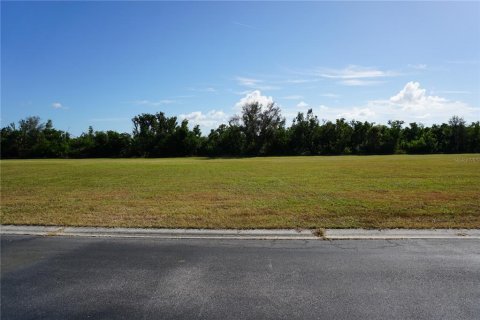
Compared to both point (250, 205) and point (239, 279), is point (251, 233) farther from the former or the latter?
point (250, 205)

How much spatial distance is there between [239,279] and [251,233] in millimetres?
2381

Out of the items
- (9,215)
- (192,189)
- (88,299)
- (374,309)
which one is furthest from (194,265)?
(192,189)

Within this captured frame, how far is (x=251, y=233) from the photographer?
7035mm

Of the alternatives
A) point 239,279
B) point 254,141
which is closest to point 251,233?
point 239,279

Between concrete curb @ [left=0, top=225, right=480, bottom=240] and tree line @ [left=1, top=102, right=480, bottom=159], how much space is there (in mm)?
60571

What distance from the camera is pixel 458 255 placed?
18.4ft

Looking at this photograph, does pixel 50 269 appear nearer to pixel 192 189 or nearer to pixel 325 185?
pixel 192 189

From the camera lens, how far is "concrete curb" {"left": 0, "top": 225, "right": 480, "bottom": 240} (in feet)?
22.2

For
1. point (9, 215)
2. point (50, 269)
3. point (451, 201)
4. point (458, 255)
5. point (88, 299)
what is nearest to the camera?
point (88, 299)

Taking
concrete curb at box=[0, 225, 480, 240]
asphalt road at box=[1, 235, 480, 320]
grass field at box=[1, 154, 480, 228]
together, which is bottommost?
asphalt road at box=[1, 235, 480, 320]

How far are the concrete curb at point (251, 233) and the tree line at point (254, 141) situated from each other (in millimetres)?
60571

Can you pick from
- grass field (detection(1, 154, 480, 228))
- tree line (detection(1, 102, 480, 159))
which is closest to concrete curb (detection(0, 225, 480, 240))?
grass field (detection(1, 154, 480, 228))

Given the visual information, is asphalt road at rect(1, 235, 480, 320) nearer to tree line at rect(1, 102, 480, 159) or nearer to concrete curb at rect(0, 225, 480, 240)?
concrete curb at rect(0, 225, 480, 240)

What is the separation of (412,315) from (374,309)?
369mm
